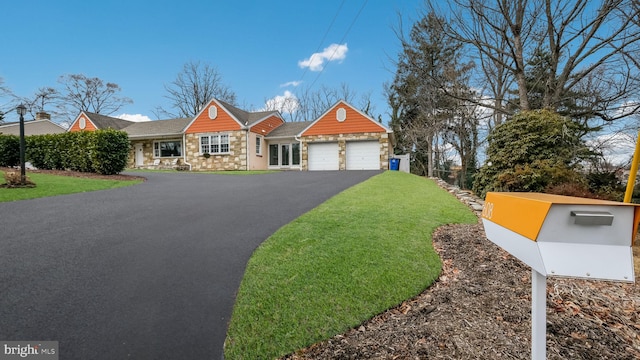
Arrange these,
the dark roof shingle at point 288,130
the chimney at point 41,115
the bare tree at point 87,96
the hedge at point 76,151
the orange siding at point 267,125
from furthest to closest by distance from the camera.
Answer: the bare tree at point 87,96, the chimney at point 41,115, the dark roof shingle at point 288,130, the orange siding at point 267,125, the hedge at point 76,151

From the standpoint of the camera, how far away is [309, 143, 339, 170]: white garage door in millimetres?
20016

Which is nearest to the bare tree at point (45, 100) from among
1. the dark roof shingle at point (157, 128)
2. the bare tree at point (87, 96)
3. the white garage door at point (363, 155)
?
the bare tree at point (87, 96)

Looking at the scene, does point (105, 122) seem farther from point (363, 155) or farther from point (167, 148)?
point (363, 155)

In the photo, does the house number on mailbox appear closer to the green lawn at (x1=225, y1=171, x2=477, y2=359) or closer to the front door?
the green lawn at (x1=225, y1=171, x2=477, y2=359)

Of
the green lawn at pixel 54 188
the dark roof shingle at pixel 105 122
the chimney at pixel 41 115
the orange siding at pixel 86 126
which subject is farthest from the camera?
the chimney at pixel 41 115

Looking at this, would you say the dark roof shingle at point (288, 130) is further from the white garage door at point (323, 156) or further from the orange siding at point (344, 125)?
the white garage door at point (323, 156)

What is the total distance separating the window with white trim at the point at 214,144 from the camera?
21031 mm

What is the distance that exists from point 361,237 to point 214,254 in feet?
7.05

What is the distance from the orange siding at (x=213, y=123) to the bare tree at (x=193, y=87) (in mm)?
14368

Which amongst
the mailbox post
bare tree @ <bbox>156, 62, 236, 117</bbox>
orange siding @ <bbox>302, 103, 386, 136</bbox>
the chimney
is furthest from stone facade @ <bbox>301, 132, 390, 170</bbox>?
the chimney

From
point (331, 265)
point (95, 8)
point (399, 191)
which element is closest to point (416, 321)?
point (331, 265)

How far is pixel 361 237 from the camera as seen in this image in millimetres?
4512

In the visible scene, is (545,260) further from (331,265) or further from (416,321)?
(331,265)

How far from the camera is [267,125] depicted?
76.0 ft
